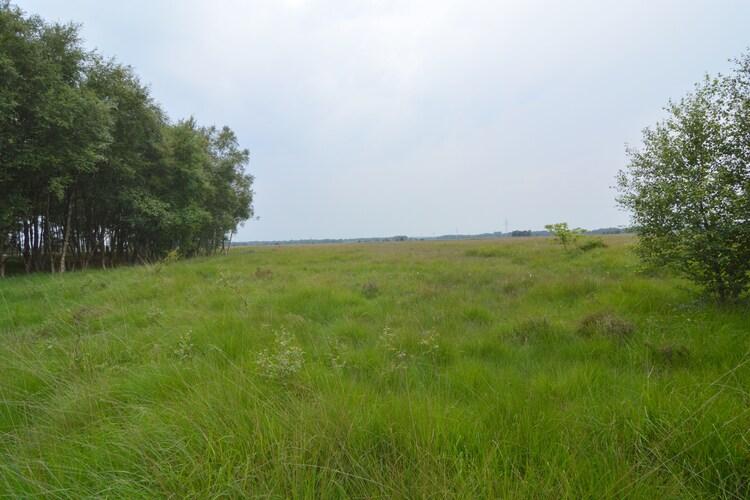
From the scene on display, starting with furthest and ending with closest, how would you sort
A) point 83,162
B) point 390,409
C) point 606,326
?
point 83,162
point 606,326
point 390,409

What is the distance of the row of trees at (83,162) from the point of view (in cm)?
1233

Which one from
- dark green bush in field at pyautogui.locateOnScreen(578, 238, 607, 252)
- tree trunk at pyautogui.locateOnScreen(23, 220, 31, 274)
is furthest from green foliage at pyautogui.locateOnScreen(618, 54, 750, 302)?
tree trunk at pyautogui.locateOnScreen(23, 220, 31, 274)

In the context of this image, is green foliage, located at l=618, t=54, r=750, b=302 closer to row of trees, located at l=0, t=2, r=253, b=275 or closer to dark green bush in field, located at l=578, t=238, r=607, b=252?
dark green bush in field, located at l=578, t=238, r=607, b=252

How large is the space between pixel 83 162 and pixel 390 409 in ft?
59.8

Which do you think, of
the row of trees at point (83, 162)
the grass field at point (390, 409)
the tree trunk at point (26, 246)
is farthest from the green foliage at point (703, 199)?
the tree trunk at point (26, 246)

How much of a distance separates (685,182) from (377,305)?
577cm

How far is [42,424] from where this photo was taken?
2480 millimetres

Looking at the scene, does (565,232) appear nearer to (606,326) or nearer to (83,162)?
(606,326)

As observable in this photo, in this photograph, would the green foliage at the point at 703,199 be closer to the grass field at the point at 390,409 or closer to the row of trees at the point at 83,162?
the grass field at the point at 390,409

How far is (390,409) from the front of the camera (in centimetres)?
228

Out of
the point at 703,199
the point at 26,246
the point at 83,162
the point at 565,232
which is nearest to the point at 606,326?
the point at 703,199

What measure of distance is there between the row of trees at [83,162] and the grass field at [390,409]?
1312 cm

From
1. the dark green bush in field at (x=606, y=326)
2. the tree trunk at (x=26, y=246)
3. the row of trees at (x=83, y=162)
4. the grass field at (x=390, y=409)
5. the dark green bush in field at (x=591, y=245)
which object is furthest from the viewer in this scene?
the tree trunk at (x=26, y=246)

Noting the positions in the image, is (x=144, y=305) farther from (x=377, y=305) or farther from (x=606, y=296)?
(x=606, y=296)
